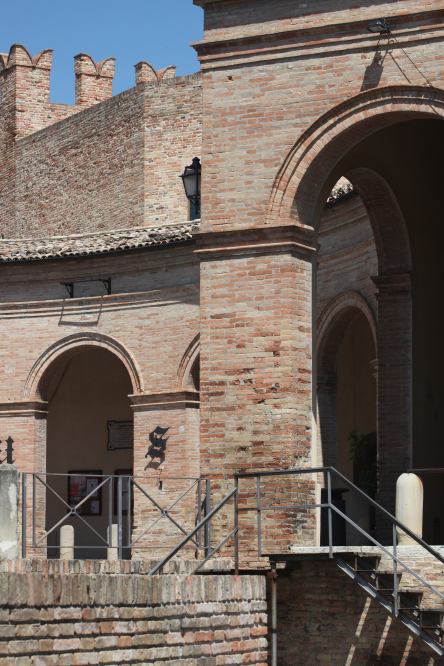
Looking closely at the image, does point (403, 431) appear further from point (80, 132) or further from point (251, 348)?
point (80, 132)

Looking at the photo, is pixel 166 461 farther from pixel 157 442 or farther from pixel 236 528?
pixel 236 528

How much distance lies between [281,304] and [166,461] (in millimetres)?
8837

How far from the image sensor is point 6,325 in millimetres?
20500

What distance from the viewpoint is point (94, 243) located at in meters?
20.2

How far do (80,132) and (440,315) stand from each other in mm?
18778

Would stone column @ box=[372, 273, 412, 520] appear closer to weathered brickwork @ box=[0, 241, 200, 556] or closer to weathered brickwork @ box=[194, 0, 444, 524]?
weathered brickwork @ box=[194, 0, 444, 524]

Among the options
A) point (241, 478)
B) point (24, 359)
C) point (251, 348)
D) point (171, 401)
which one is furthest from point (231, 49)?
point (24, 359)

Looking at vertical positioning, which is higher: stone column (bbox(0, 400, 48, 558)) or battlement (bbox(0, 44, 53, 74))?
battlement (bbox(0, 44, 53, 74))

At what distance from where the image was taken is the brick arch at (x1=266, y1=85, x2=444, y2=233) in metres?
10.7

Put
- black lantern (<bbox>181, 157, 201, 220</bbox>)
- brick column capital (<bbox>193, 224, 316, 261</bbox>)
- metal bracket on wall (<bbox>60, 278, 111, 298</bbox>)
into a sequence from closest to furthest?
brick column capital (<bbox>193, 224, 316, 261</bbox>)
black lantern (<bbox>181, 157, 201, 220</bbox>)
metal bracket on wall (<bbox>60, 278, 111, 298</bbox>)

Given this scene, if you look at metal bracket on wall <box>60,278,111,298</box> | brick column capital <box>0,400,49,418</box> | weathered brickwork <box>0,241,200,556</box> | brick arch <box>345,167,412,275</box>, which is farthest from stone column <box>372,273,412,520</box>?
brick column capital <box>0,400,49,418</box>

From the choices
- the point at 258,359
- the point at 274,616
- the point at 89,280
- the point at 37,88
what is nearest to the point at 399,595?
the point at 274,616

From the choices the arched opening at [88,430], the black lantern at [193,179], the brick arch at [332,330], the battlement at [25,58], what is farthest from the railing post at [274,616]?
the battlement at [25,58]

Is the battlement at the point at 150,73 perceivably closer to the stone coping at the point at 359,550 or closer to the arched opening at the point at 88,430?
the arched opening at the point at 88,430
